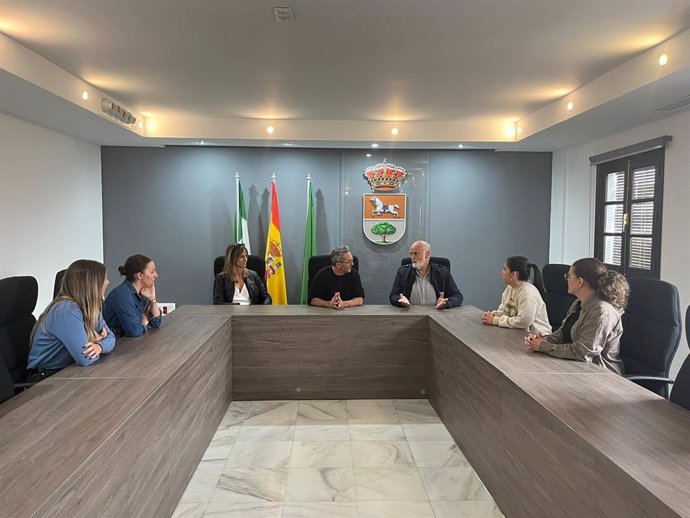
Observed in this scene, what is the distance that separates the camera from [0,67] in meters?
2.96

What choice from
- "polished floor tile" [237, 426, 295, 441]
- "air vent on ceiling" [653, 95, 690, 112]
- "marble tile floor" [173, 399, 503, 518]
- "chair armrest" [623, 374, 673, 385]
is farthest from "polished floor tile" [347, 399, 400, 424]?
"air vent on ceiling" [653, 95, 690, 112]

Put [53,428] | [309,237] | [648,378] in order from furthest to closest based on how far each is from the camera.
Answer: [309,237] → [648,378] → [53,428]

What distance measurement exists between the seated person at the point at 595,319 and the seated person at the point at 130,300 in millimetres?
2122

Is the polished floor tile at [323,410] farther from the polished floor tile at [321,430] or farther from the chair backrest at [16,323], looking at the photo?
the chair backrest at [16,323]

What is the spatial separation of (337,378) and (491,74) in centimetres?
268

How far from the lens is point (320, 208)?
6020 mm

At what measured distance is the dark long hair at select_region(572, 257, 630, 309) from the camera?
2.18 m

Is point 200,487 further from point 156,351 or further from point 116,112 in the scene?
point 116,112

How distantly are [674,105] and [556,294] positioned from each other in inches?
70.2

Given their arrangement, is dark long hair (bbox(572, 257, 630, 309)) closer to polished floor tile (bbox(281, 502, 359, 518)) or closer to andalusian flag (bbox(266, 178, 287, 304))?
polished floor tile (bbox(281, 502, 359, 518))

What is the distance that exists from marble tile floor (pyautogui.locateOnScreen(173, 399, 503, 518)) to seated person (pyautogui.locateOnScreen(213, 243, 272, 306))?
3.26 feet

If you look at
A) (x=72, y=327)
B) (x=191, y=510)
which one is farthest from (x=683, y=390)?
(x=72, y=327)

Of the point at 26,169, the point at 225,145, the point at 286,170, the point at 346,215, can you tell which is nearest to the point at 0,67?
the point at 26,169

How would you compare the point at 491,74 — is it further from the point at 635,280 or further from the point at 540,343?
the point at 540,343
